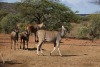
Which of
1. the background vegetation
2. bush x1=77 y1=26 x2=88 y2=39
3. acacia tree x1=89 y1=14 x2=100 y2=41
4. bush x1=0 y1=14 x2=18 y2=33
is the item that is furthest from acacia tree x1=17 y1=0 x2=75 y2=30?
bush x1=0 y1=14 x2=18 y2=33

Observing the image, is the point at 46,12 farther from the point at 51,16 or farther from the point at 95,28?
the point at 95,28

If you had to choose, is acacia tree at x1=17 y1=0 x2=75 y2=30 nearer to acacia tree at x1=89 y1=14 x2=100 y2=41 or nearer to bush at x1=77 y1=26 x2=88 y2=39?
bush at x1=77 y1=26 x2=88 y2=39

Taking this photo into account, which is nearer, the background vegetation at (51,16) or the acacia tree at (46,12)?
the acacia tree at (46,12)

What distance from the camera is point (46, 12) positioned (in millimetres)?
32094

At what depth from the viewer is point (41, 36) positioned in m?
17.7

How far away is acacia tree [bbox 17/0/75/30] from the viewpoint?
3144 centimetres

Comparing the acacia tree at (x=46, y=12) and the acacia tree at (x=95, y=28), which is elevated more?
the acacia tree at (x=46, y=12)

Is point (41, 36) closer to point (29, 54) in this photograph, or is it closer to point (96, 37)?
point (29, 54)

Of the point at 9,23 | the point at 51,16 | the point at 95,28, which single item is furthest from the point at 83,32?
the point at 9,23

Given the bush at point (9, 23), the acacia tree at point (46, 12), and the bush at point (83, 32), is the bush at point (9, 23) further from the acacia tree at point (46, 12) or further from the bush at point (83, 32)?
the bush at point (83, 32)

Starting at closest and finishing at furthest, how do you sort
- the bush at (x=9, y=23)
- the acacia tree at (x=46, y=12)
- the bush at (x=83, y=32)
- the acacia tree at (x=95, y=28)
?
the acacia tree at (x=46, y=12) < the acacia tree at (x=95, y=28) < the bush at (x=83, y=32) < the bush at (x=9, y=23)

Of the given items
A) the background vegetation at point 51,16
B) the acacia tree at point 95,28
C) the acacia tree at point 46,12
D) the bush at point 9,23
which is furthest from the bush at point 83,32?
the bush at point 9,23

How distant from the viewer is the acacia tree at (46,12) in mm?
31438

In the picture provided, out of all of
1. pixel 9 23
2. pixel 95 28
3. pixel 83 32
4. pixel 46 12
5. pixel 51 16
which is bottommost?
pixel 83 32
